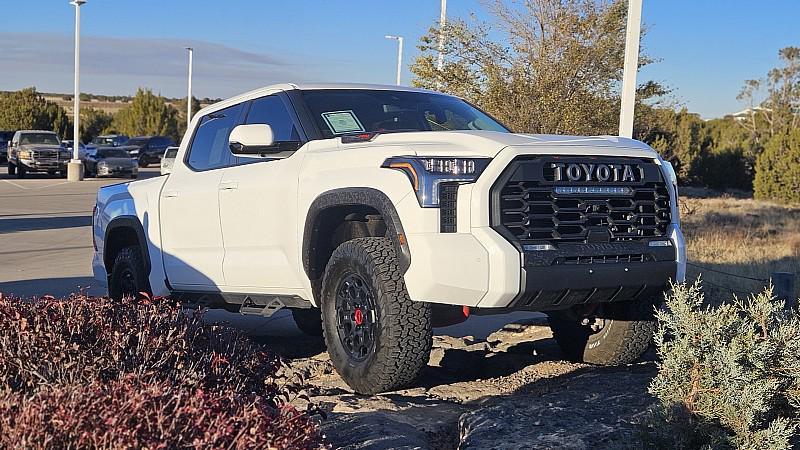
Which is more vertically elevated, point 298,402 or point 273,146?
point 273,146

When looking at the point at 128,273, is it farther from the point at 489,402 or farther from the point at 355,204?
the point at 489,402

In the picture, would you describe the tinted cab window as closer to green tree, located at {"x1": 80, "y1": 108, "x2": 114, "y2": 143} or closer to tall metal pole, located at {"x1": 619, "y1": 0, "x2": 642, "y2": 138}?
tall metal pole, located at {"x1": 619, "y1": 0, "x2": 642, "y2": 138}

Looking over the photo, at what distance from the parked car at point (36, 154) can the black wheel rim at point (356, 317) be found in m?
33.8

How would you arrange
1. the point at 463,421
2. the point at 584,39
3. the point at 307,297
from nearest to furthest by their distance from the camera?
the point at 463,421, the point at 307,297, the point at 584,39

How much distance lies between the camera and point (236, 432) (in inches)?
106

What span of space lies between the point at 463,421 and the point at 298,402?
1058 mm

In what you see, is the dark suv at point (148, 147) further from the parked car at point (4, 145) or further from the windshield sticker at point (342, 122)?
the windshield sticker at point (342, 122)

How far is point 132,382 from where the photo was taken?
3.01 m

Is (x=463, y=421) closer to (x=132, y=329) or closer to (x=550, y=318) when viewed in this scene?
(x=132, y=329)

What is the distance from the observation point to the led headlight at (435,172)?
4.62 m

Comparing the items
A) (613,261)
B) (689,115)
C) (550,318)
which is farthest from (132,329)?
(689,115)

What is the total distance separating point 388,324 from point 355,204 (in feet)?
2.34

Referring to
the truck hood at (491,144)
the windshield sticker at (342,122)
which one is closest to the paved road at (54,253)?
the truck hood at (491,144)

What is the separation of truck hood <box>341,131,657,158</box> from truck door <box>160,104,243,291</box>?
5.38ft
